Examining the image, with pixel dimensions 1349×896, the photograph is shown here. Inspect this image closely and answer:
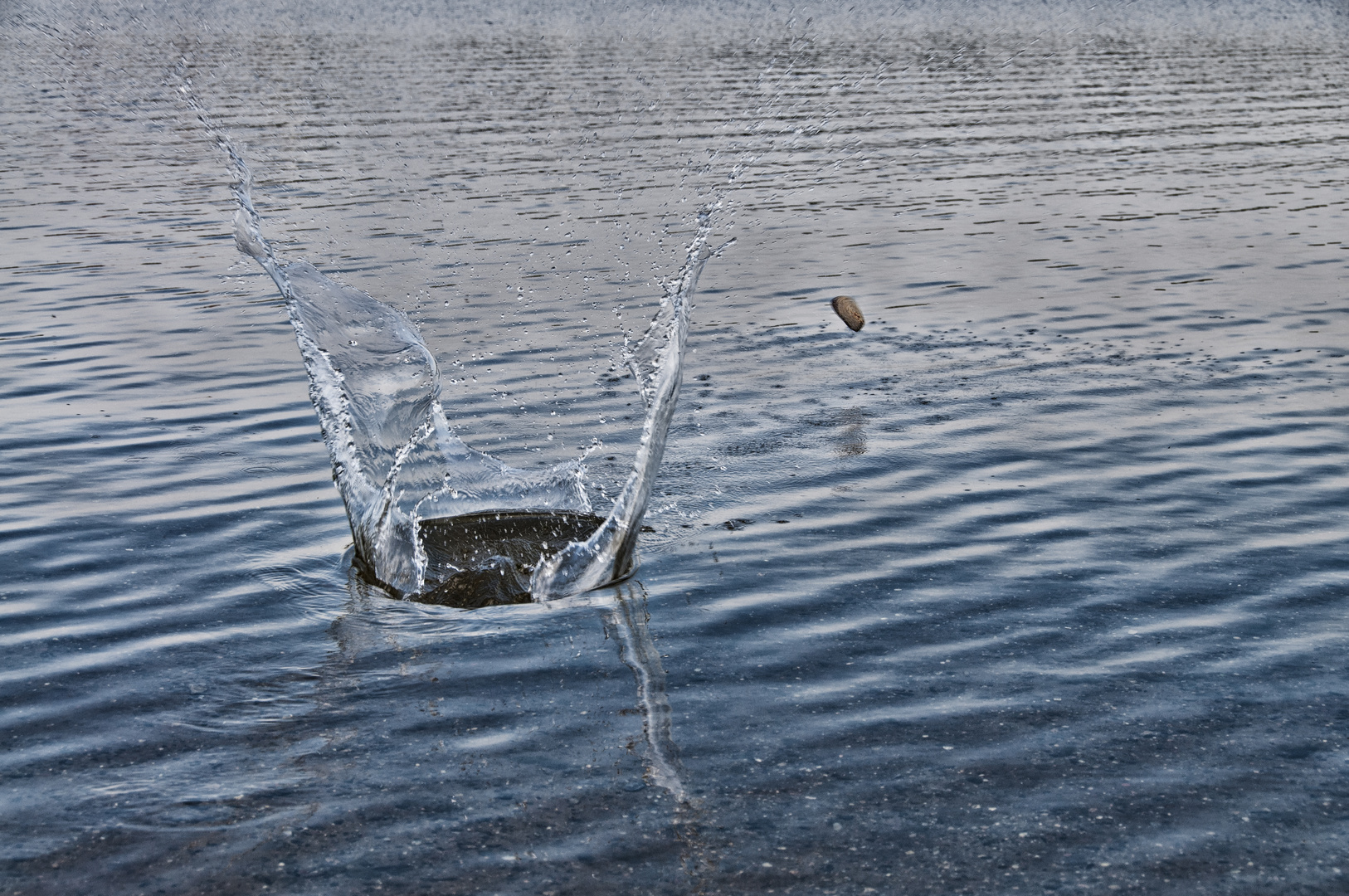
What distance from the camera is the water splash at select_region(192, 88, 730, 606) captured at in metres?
8.34

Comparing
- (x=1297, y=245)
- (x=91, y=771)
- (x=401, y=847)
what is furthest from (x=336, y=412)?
(x=1297, y=245)

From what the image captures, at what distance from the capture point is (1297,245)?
17891 mm

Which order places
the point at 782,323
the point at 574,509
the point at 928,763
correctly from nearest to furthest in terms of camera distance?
1. the point at 928,763
2. the point at 574,509
3. the point at 782,323

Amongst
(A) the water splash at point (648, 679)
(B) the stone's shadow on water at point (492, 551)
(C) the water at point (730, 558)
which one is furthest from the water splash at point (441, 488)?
(A) the water splash at point (648, 679)

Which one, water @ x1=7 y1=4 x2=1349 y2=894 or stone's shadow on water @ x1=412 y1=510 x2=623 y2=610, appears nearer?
water @ x1=7 y1=4 x2=1349 y2=894

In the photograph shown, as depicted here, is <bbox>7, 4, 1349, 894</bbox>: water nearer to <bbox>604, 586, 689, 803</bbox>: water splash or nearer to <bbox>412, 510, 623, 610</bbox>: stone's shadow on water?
<bbox>604, 586, 689, 803</bbox>: water splash

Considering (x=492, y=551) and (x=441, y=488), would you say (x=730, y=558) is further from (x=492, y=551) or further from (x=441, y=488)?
(x=441, y=488)

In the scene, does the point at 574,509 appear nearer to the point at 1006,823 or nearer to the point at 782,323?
the point at 1006,823

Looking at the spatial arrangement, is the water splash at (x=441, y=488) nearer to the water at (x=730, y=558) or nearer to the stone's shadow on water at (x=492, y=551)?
the stone's shadow on water at (x=492, y=551)

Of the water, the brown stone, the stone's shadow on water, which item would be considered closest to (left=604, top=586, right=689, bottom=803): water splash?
the water

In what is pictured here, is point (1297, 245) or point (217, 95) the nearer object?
point (1297, 245)

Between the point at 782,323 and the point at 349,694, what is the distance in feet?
28.7

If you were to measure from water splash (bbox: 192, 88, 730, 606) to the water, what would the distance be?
0.86 ft

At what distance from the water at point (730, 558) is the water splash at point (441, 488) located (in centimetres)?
26
